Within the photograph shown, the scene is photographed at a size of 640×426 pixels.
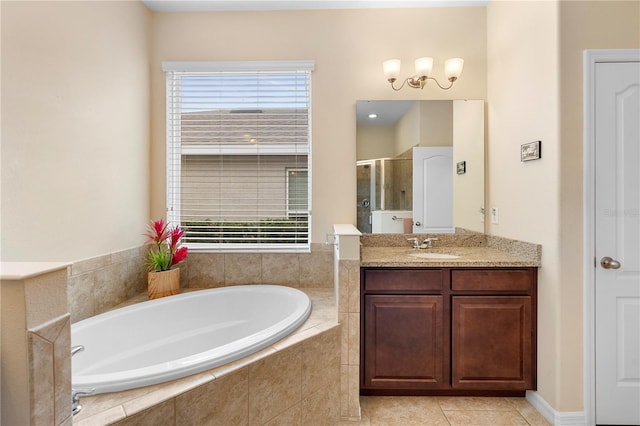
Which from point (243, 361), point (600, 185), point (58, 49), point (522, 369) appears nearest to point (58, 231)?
point (58, 49)

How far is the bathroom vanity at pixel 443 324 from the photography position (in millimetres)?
1930

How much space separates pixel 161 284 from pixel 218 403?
126 cm

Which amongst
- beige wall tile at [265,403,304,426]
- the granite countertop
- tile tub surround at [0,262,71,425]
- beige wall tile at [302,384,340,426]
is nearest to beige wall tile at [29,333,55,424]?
tile tub surround at [0,262,71,425]

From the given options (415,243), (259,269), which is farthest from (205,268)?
(415,243)

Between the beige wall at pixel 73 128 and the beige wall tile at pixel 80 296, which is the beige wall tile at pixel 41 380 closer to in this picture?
the beige wall at pixel 73 128

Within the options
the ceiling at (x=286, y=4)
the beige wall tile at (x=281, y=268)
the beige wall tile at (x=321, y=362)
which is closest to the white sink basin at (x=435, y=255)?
the beige wall tile at (x=321, y=362)

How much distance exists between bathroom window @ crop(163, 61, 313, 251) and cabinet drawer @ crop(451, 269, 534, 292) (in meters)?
1.20

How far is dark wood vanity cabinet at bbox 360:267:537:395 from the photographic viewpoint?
6.34 feet

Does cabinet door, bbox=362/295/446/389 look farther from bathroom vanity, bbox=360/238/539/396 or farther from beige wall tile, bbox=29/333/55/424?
beige wall tile, bbox=29/333/55/424

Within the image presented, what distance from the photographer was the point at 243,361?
1.35 meters

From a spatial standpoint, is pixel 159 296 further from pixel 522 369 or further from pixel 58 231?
pixel 522 369

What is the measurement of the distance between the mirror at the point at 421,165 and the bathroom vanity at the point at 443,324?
2.03ft

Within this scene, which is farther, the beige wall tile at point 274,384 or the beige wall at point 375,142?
the beige wall at point 375,142

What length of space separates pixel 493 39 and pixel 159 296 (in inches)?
125
